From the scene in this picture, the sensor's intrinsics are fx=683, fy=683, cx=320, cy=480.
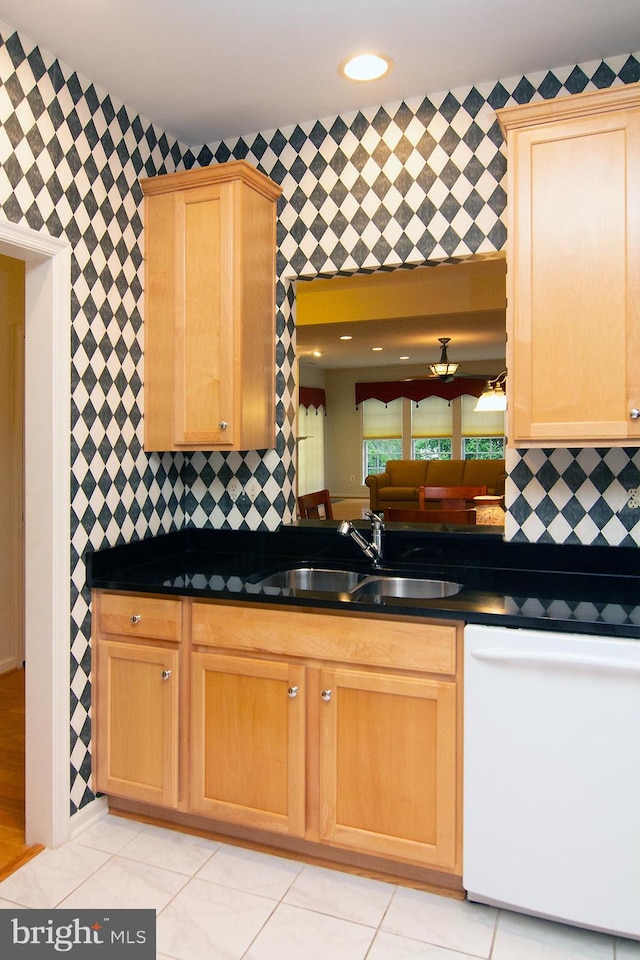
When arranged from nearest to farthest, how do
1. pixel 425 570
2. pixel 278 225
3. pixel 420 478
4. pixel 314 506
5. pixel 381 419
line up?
pixel 425 570 < pixel 278 225 < pixel 314 506 < pixel 420 478 < pixel 381 419

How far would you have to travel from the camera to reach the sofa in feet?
31.2

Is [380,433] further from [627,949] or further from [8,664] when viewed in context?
[627,949]

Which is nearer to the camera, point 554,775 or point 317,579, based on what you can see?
point 554,775

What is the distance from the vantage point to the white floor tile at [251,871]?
6.68 feet

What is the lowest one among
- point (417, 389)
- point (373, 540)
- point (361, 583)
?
point (361, 583)

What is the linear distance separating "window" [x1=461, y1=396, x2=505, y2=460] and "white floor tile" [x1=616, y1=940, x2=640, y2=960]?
363 inches

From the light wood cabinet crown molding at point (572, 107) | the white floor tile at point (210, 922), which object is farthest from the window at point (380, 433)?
the white floor tile at point (210, 922)

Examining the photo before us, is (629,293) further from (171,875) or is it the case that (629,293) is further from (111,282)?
(171,875)

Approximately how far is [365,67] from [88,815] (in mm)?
2710

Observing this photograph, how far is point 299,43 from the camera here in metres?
2.12

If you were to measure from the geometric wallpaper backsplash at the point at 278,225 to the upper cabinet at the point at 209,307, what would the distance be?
0.07 m

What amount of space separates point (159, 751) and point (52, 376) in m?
1.30

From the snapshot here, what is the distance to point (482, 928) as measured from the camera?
186 cm

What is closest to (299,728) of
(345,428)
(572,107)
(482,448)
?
(572,107)
